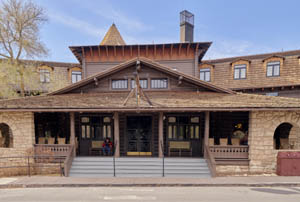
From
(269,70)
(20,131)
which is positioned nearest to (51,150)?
(20,131)

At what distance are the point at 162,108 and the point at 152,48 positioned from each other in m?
7.99

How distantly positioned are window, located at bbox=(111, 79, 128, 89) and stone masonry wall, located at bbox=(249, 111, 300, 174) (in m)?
8.57

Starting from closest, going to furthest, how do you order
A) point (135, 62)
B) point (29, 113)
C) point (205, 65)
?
1. point (29, 113)
2. point (135, 62)
3. point (205, 65)

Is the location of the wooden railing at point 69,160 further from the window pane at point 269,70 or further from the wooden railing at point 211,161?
the window pane at point 269,70

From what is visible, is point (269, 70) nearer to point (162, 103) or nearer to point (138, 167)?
point (162, 103)

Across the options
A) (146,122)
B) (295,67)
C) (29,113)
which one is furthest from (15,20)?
(295,67)

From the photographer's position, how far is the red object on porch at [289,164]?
860 cm

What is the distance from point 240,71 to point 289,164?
951 cm

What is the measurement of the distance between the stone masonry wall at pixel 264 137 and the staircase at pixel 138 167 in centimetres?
300

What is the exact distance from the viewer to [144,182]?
302 inches

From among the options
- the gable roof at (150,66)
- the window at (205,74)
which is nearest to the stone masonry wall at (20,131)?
the gable roof at (150,66)

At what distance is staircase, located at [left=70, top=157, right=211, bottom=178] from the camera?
864 centimetres

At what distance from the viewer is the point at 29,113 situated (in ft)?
32.0

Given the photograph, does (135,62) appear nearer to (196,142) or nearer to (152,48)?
(152,48)
